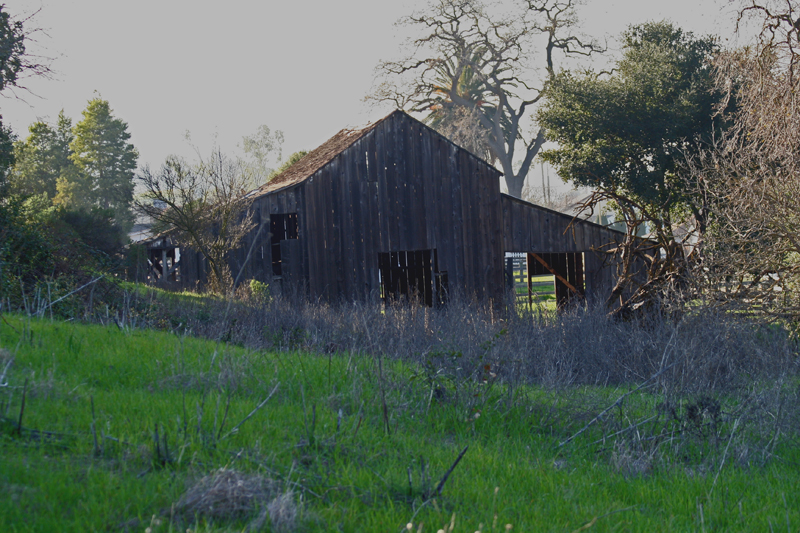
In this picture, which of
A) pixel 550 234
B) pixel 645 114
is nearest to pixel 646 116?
pixel 645 114

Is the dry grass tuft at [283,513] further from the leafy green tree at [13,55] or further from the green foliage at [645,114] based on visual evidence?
the green foliage at [645,114]

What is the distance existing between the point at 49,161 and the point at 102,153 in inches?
160

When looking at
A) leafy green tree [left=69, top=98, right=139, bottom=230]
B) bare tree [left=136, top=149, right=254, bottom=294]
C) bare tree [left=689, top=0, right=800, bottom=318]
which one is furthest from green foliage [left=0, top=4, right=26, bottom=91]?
leafy green tree [left=69, top=98, right=139, bottom=230]

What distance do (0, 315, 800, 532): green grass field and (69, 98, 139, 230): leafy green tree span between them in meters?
49.4

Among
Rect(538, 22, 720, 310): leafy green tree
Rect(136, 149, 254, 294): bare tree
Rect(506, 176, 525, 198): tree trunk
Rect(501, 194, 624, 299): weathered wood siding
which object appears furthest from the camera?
Rect(506, 176, 525, 198): tree trunk

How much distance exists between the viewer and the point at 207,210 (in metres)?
17.6

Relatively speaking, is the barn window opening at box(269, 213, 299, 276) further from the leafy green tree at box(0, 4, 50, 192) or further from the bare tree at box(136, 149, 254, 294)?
the leafy green tree at box(0, 4, 50, 192)

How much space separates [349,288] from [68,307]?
800cm

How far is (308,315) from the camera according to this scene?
12.6 metres

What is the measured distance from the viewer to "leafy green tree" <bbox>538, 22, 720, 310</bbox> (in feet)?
75.9

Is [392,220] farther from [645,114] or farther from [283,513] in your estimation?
[283,513]

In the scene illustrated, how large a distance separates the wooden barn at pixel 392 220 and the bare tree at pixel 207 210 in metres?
0.50

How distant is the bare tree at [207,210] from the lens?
56.1ft

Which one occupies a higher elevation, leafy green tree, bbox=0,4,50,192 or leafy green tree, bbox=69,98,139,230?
leafy green tree, bbox=69,98,139,230
